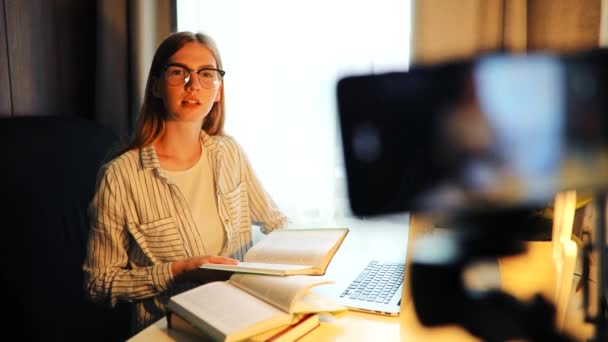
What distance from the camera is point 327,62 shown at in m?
1.67

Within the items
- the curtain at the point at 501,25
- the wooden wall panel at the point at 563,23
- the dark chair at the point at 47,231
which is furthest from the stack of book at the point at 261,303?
the wooden wall panel at the point at 563,23

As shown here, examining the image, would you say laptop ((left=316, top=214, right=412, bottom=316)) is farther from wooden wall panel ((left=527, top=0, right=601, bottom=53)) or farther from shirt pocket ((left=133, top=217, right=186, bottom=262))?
wooden wall panel ((left=527, top=0, right=601, bottom=53))

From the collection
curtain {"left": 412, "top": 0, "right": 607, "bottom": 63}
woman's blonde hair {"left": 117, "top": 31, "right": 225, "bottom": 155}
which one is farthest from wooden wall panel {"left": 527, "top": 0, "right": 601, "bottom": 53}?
woman's blonde hair {"left": 117, "top": 31, "right": 225, "bottom": 155}

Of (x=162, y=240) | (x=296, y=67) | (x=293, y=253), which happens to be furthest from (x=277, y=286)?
(x=296, y=67)

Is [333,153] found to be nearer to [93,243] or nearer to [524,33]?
[524,33]

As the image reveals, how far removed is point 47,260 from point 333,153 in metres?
0.93

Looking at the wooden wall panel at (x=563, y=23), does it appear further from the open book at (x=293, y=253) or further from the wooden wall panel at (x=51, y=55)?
the wooden wall panel at (x=51, y=55)

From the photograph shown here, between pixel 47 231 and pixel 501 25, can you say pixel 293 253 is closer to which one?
pixel 47 231

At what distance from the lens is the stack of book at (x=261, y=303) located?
719 millimetres

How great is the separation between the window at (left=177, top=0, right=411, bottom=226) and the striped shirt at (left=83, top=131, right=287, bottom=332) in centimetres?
49

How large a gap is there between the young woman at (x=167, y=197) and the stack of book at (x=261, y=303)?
186 mm

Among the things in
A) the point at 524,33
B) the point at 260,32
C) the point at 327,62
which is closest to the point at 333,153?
the point at 327,62

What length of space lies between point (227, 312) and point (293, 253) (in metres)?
0.22

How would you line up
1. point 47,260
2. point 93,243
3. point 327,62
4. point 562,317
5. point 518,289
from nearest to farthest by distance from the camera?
point 562,317
point 518,289
point 93,243
point 47,260
point 327,62
